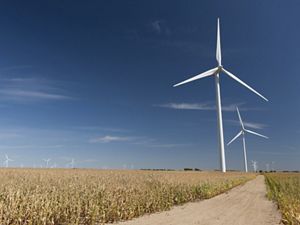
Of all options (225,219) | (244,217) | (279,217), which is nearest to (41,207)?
(225,219)

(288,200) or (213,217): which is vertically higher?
(288,200)

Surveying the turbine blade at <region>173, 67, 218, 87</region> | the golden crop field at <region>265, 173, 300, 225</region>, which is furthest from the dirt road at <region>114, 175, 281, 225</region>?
the turbine blade at <region>173, 67, 218, 87</region>

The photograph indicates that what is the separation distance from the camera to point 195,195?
86.2 ft

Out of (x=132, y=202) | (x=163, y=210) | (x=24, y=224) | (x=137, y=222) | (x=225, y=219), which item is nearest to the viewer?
(x=24, y=224)

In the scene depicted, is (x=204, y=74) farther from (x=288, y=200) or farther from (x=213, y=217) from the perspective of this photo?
(x=213, y=217)

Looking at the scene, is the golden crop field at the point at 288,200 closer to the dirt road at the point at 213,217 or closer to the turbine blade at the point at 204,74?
the dirt road at the point at 213,217

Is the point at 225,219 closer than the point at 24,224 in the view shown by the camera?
No

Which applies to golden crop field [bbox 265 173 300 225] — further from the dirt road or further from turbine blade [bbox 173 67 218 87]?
turbine blade [bbox 173 67 218 87]

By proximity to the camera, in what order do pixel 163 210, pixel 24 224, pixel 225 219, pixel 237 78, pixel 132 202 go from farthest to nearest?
pixel 237 78 < pixel 163 210 < pixel 132 202 < pixel 225 219 < pixel 24 224

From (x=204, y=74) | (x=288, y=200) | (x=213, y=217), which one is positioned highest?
(x=204, y=74)

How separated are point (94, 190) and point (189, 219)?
6248 mm

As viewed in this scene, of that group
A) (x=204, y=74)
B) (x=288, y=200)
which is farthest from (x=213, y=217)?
(x=204, y=74)

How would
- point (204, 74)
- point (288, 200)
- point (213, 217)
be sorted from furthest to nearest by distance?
1. point (204, 74)
2. point (288, 200)
3. point (213, 217)

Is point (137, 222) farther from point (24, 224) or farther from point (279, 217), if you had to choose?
point (279, 217)
